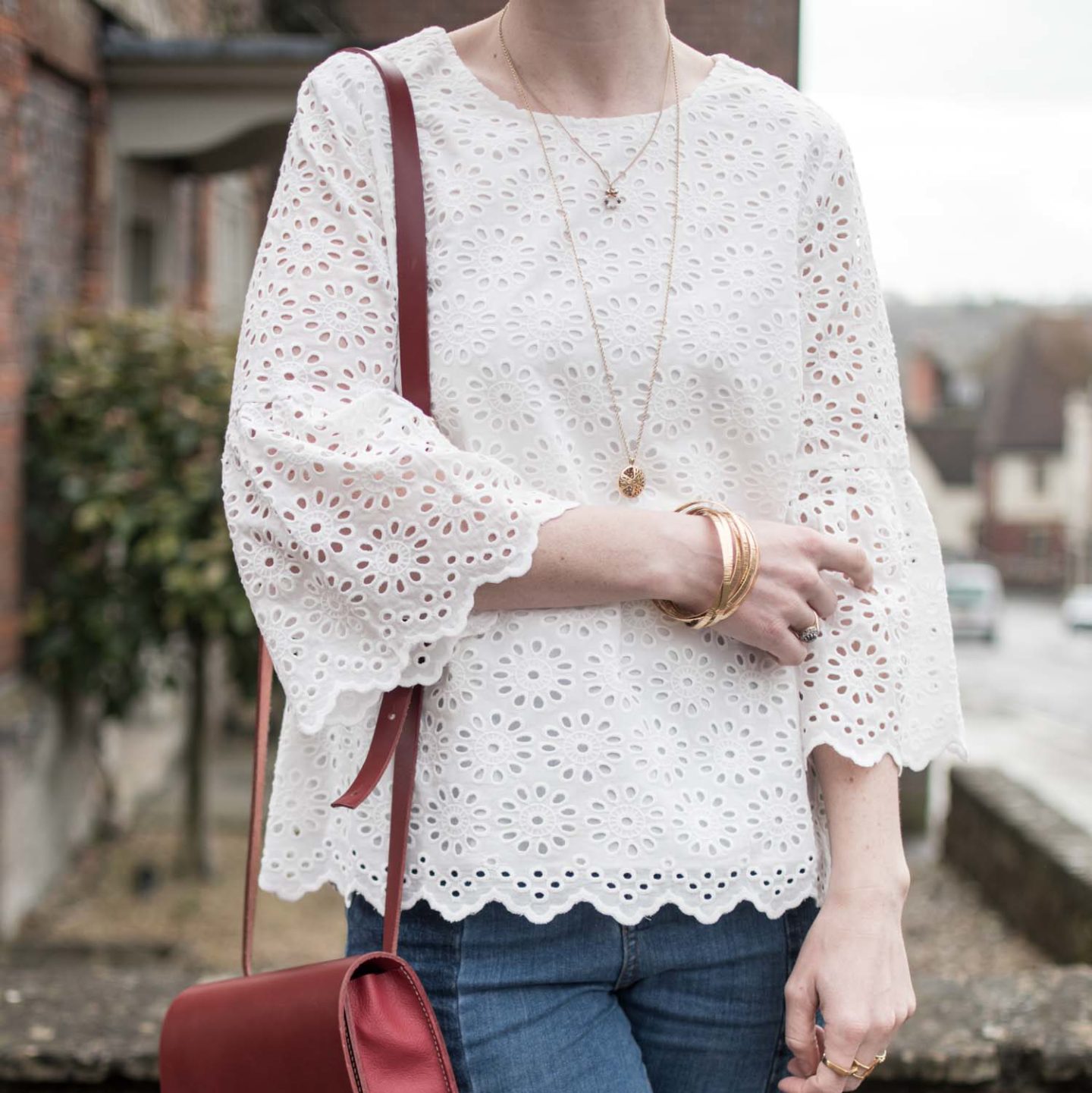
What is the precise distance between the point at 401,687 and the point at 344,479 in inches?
7.2

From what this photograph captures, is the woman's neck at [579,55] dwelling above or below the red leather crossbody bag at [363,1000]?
above

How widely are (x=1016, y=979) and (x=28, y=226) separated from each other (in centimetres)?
447

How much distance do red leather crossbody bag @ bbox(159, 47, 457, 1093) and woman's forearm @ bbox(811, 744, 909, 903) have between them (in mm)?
370

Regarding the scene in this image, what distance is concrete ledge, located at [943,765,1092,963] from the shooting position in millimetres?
4199

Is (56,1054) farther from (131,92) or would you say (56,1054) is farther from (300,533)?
(131,92)

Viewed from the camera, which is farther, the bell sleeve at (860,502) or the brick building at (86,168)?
the brick building at (86,168)

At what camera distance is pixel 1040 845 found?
4617 millimetres

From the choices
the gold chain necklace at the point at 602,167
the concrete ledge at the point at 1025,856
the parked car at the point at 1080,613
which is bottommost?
the parked car at the point at 1080,613

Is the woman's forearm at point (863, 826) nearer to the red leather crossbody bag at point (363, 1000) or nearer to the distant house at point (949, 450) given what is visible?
the red leather crossbody bag at point (363, 1000)

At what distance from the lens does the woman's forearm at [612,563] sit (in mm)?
1098

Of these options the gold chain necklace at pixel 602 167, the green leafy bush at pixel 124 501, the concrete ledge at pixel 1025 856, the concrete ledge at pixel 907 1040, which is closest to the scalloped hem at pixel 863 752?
the gold chain necklace at pixel 602 167

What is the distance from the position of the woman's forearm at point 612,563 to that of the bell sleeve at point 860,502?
16 centimetres

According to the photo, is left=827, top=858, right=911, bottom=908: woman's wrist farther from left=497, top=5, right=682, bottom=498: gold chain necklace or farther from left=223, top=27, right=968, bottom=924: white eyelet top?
left=497, top=5, right=682, bottom=498: gold chain necklace

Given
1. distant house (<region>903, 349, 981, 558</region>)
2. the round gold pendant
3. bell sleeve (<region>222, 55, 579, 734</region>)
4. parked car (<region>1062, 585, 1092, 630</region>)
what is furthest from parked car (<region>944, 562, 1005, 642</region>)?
bell sleeve (<region>222, 55, 579, 734</region>)
